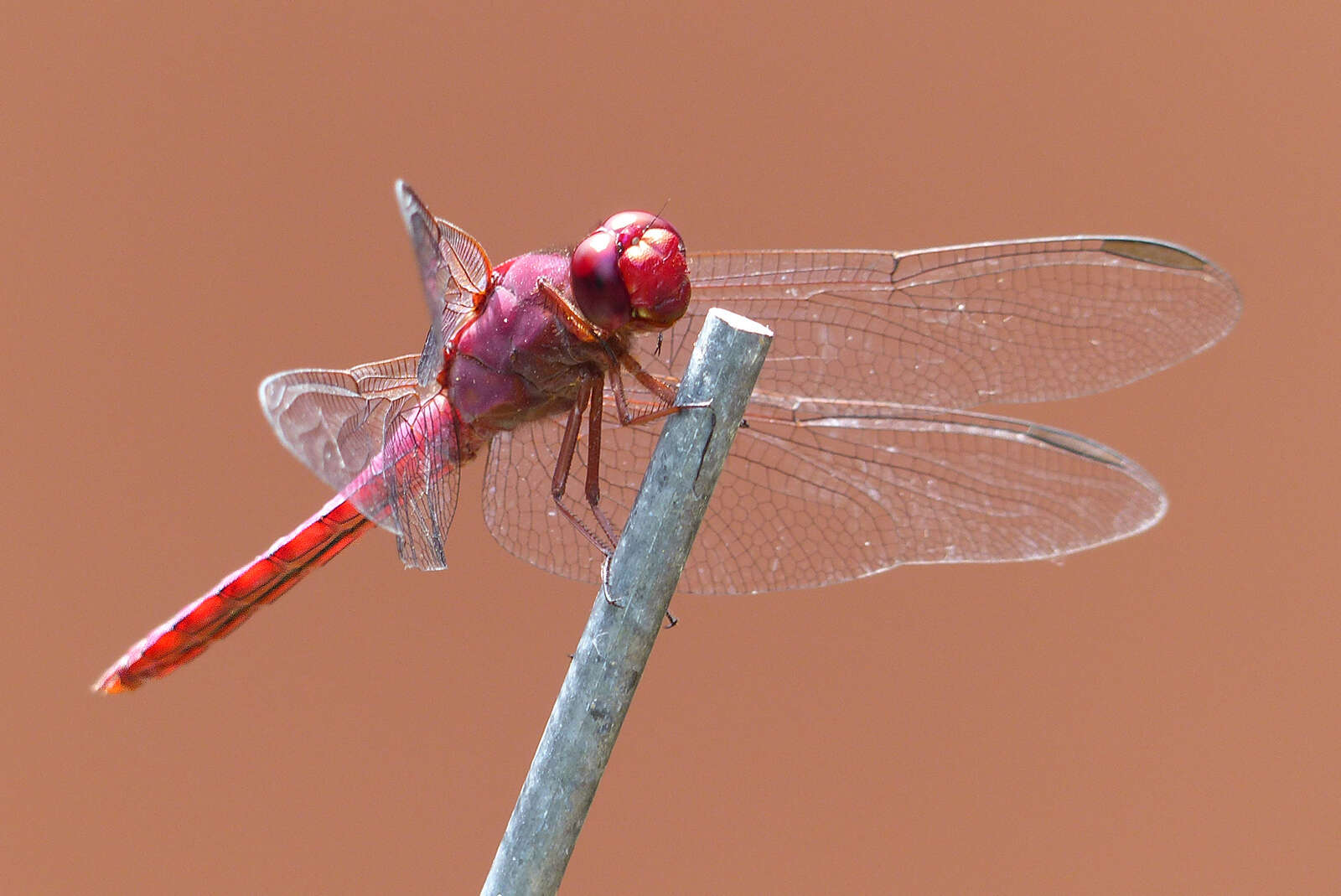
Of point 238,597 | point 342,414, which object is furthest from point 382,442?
point 238,597

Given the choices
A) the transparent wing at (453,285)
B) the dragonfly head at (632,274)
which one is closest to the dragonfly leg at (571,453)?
the dragonfly head at (632,274)

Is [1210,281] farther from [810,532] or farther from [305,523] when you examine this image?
[305,523]

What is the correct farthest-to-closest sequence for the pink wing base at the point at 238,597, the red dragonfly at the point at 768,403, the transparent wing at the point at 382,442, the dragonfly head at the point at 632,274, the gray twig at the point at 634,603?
the pink wing base at the point at 238,597, the transparent wing at the point at 382,442, the red dragonfly at the point at 768,403, the dragonfly head at the point at 632,274, the gray twig at the point at 634,603

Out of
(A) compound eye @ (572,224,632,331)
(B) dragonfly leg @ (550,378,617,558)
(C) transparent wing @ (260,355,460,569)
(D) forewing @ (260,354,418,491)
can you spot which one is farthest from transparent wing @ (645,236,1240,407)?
(D) forewing @ (260,354,418,491)

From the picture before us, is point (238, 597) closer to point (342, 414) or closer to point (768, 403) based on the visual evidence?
point (342, 414)

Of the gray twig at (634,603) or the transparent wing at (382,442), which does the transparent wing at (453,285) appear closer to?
the transparent wing at (382,442)

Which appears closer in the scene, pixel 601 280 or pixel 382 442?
pixel 601 280
